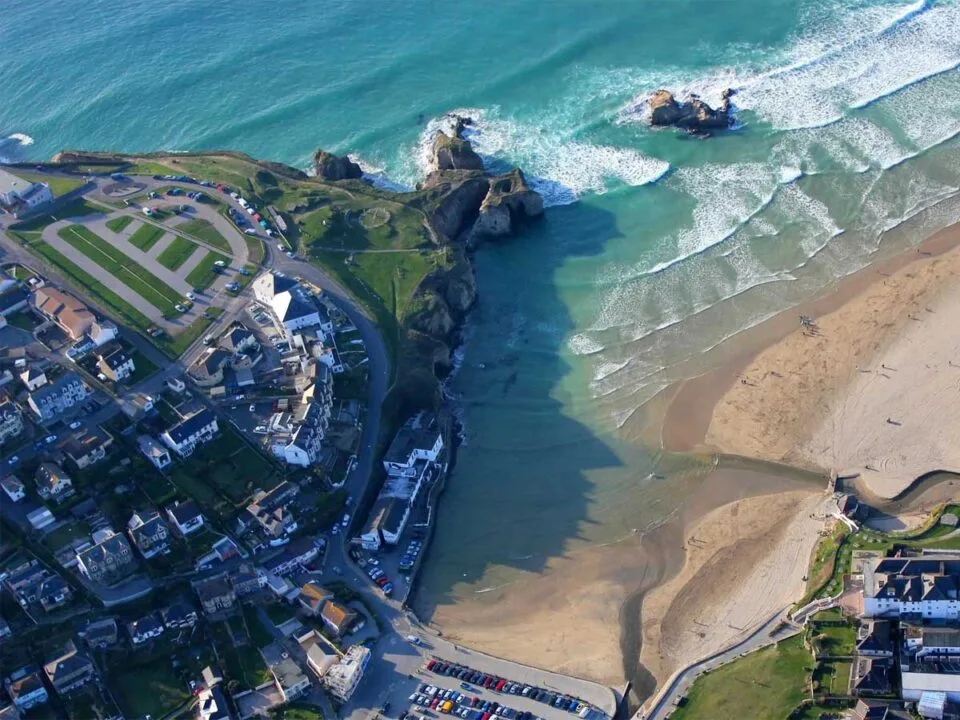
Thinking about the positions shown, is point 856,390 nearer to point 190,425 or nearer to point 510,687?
point 510,687

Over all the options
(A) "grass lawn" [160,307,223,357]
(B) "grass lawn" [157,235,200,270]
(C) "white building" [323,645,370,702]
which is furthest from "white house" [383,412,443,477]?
(B) "grass lawn" [157,235,200,270]

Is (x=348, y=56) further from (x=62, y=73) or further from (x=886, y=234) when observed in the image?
(x=886, y=234)

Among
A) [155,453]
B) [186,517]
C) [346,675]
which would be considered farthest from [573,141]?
[346,675]

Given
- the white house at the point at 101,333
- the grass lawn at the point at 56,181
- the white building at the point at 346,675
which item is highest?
the grass lawn at the point at 56,181

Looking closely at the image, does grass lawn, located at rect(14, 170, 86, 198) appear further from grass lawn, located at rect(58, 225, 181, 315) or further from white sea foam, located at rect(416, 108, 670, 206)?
white sea foam, located at rect(416, 108, 670, 206)

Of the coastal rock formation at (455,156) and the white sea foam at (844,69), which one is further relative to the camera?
the white sea foam at (844,69)

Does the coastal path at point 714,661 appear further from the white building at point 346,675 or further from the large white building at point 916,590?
the white building at point 346,675

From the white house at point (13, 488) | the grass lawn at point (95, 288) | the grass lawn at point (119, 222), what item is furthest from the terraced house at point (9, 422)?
the grass lawn at point (119, 222)
